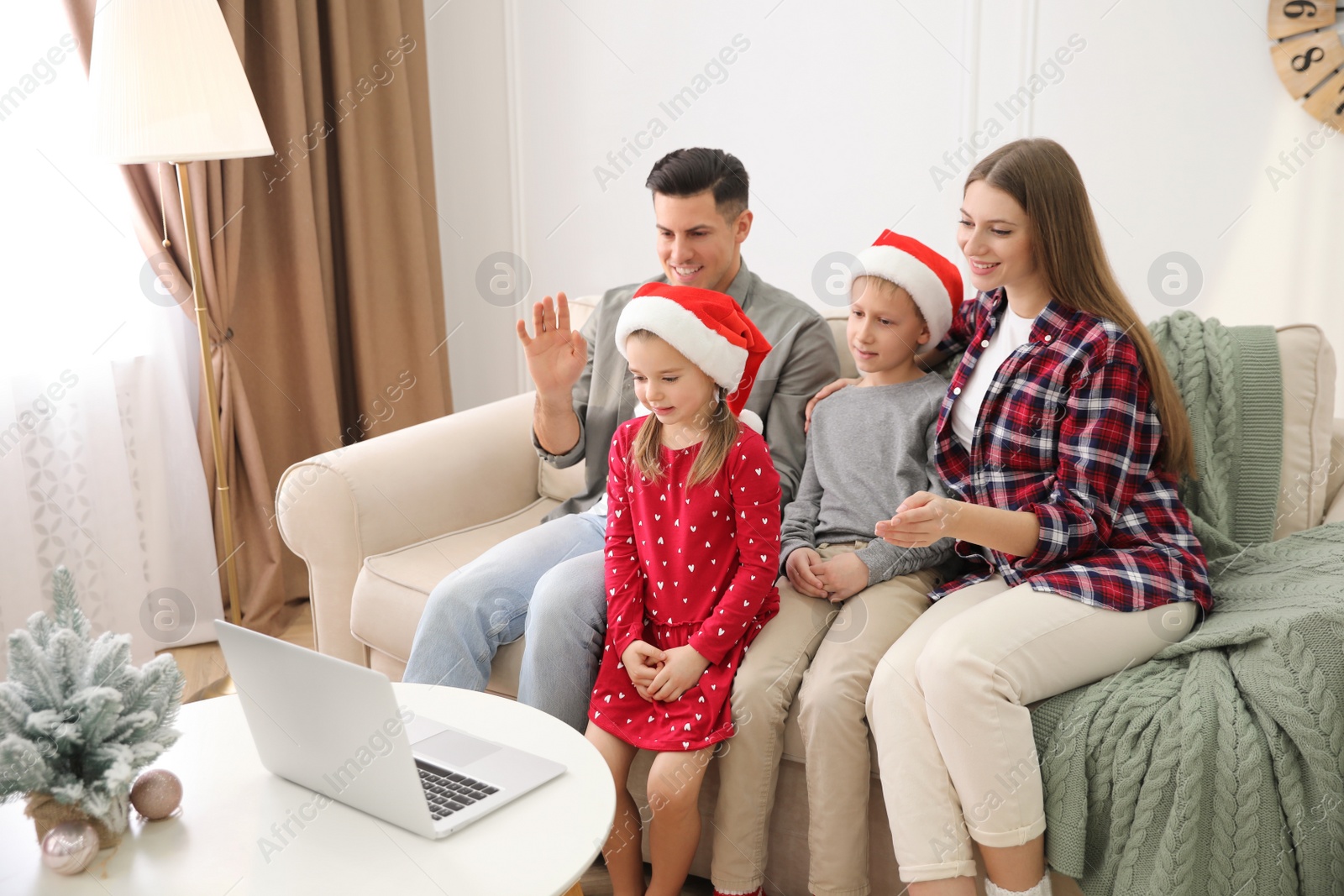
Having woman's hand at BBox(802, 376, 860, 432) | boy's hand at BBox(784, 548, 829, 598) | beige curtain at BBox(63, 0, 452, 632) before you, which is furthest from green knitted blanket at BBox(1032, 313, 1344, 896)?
beige curtain at BBox(63, 0, 452, 632)

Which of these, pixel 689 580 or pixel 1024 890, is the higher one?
pixel 689 580

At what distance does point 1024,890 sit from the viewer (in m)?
1.42

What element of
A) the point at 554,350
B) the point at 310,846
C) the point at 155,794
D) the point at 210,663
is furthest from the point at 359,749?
the point at 210,663

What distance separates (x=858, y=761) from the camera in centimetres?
155

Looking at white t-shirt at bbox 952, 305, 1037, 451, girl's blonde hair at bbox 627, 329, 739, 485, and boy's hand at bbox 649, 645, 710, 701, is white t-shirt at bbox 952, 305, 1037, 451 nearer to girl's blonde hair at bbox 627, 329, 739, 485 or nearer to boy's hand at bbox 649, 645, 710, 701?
girl's blonde hair at bbox 627, 329, 739, 485

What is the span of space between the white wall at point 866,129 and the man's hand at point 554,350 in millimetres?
1028

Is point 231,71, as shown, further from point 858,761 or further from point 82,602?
point 858,761

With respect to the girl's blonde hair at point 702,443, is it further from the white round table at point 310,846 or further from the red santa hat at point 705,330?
the white round table at point 310,846

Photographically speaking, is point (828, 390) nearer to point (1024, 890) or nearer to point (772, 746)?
point (772, 746)

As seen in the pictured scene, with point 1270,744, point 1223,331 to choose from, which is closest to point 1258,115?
point 1223,331

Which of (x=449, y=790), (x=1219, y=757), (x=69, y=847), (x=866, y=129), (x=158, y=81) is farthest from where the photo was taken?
(x=866, y=129)

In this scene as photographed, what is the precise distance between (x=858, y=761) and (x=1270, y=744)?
1.73 feet

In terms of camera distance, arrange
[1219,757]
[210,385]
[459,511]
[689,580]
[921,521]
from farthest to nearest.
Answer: [210,385] → [459,511] → [689,580] → [921,521] → [1219,757]

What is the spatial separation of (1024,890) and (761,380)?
960 mm
